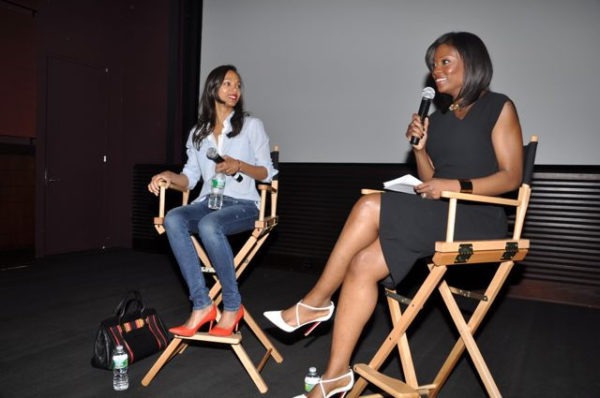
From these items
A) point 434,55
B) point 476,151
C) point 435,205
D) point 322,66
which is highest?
point 322,66

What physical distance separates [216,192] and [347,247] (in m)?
0.88

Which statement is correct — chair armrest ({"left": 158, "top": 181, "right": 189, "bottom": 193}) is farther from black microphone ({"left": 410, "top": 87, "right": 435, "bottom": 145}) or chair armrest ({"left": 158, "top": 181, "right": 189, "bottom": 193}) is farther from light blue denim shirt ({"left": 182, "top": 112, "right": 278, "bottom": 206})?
black microphone ({"left": 410, "top": 87, "right": 435, "bottom": 145})

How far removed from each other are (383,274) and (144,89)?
4.48 metres

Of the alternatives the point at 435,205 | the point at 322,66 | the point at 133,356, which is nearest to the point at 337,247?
the point at 435,205

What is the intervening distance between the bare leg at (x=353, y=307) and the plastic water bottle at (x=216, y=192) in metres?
0.87

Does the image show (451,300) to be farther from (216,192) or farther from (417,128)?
(216,192)

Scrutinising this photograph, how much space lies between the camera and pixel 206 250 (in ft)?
6.59

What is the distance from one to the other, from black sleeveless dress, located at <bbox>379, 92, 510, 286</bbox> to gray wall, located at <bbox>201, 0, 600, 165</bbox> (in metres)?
2.10

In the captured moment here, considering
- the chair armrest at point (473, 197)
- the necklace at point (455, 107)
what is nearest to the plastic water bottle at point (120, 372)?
the chair armrest at point (473, 197)

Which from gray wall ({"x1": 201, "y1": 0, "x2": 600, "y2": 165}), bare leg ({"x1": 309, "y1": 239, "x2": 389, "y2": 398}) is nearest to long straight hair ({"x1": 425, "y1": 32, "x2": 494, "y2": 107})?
bare leg ({"x1": 309, "y1": 239, "x2": 389, "y2": 398})

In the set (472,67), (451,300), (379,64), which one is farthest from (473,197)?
(379,64)

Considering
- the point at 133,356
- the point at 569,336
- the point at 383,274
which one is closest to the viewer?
the point at 383,274

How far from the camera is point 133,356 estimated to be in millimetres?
2121

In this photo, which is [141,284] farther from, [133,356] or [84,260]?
[133,356]
